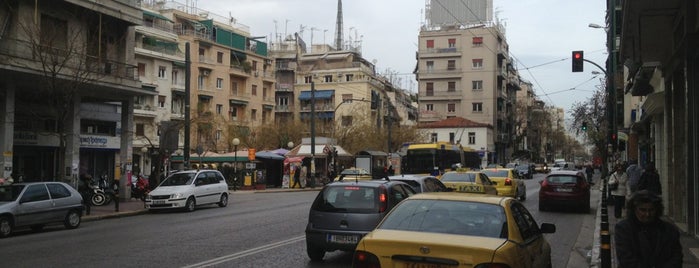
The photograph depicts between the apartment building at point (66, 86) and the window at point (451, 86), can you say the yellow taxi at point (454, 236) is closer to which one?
the apartment building at point (66, 86)

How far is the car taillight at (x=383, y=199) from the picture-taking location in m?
10.6

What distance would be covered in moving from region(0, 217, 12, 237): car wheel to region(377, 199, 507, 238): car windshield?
40.5 feet

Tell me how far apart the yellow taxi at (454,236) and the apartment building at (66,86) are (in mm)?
17098

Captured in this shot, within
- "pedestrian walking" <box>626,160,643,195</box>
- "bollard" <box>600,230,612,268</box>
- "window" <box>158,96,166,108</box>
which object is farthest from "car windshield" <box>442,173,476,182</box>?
"window" <box>158,96,166,108</box>

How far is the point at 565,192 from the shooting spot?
71.5ft

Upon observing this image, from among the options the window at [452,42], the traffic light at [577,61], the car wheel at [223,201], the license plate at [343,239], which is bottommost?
the car wheel at [223,201]

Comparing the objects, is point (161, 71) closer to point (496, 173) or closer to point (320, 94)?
point (320, 94)

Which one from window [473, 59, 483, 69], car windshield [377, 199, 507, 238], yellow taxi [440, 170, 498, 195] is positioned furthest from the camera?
window [473, 59, 483, 69]

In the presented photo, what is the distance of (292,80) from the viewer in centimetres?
9438

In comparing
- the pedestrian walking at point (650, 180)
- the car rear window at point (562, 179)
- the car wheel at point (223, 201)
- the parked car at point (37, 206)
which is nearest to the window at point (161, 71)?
the car wheel at point (223, 201)

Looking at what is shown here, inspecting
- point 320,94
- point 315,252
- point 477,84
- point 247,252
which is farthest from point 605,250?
point 320,94

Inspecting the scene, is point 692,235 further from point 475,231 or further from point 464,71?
point 464,71

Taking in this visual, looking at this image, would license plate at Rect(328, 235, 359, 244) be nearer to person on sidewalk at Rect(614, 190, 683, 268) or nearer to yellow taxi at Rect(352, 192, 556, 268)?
yellow taxi at Rect(352, 192, 556, 268)

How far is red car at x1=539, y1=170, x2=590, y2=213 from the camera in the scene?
2180 centimetres
